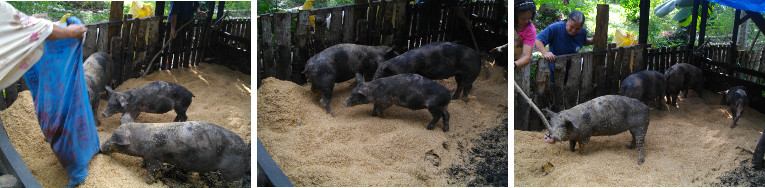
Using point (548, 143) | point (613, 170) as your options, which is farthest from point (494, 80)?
point (613, 170)

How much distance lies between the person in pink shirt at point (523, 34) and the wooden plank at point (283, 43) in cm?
173

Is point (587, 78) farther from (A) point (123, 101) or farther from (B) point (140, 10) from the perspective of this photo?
(B) point (140, 10)

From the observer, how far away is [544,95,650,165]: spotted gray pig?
4.82m

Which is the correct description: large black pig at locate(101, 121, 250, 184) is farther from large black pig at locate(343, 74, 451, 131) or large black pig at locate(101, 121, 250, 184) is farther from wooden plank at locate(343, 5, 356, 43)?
wooden plank at locate(343, 5, 356, 43)

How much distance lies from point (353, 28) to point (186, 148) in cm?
199

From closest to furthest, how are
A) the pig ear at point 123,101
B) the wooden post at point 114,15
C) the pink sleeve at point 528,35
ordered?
the pink sleeve at point 528,35
the pig ear at point 123,101
the wooden post at point 114,15

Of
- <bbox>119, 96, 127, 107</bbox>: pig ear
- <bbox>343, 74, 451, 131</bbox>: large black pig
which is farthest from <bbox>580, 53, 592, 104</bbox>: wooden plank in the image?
<bbox>119, 96, 127, 107</bbox>: pig ear

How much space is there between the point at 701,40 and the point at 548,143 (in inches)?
108

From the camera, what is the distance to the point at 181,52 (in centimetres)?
620

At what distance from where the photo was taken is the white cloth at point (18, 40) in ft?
13.2

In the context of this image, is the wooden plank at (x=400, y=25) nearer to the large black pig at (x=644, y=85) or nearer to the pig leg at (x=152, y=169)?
the large black pig at (x=644, y=85)

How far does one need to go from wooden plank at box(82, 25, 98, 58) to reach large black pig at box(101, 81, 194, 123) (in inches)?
21.3

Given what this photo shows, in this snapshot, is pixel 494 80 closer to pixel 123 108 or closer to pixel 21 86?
pixel 123 108

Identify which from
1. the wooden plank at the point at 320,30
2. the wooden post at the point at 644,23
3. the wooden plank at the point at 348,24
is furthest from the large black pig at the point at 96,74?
the wooden post at the point at 644,23
